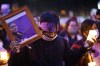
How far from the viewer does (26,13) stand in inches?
181

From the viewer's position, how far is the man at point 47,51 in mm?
4648

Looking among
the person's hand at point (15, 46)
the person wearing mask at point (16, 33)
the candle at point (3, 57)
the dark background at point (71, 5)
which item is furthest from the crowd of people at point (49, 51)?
the dark background at point (71, 5)

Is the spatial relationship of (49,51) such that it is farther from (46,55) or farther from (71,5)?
(71,5)

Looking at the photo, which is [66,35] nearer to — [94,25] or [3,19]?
[94,25]

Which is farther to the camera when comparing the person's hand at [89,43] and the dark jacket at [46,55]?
the person's hand at [89,43]

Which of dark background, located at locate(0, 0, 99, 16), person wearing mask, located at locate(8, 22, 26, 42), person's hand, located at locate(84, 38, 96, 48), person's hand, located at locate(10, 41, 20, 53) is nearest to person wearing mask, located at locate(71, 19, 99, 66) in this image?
person's hand, located at locate(84, 38, 96, 48)

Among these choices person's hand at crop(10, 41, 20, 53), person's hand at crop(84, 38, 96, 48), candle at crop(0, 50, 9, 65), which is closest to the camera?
person's hand at crop(10, 41, 20, 53)

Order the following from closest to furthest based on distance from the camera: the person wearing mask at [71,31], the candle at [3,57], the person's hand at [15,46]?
the person's hand at [15,46]
the candle at [3,57]
the person wearing mask at [71,31]

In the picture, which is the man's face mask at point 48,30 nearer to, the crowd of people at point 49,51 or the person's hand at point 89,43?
the crowd of people at point 49,51

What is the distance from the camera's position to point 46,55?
15.6 feet

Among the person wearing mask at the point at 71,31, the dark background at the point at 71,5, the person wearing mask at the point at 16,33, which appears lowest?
the person wearing mask at the point at 16,33

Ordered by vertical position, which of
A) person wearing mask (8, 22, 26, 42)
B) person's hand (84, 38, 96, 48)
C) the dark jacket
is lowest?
the dark jacket

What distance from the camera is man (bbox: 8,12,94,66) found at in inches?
183

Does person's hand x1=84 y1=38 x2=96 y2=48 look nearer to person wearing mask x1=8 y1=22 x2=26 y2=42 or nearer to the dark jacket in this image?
the dark jacket
